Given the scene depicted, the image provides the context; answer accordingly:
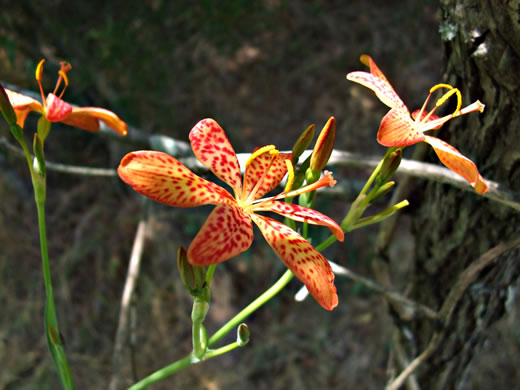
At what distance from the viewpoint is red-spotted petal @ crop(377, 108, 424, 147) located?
0.71m

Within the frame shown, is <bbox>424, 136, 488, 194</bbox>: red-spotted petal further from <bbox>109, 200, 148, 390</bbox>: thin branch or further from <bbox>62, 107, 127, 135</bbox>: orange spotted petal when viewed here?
<bbox>109, 200, 148, 390</bbox>: thin branch

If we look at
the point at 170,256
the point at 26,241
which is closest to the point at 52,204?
the point at 26,241

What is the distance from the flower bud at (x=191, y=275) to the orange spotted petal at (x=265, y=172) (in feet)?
0.56

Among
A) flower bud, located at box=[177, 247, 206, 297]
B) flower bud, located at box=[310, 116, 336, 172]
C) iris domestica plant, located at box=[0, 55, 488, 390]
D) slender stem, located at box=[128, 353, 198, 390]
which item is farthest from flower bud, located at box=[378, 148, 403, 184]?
slender stem, located at box=[128, 353, 198, 390]

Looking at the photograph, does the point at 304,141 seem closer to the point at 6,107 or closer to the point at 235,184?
the point at 235,184

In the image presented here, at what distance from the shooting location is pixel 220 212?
709mm

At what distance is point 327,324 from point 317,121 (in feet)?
3.93

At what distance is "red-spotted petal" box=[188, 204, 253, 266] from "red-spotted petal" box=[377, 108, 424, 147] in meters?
0.23

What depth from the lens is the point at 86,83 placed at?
227 cm

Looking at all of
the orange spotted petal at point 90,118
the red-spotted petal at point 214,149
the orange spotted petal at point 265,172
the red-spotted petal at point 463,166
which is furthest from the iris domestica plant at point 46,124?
the red-spotted petal at point 463,166

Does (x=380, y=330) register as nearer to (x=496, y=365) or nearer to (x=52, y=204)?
(x=496, y=365)

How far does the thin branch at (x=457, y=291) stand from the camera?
1.07 m

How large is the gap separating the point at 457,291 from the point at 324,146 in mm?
566

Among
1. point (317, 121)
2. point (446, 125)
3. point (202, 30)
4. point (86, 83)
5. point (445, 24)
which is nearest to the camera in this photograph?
point (445, 24)
